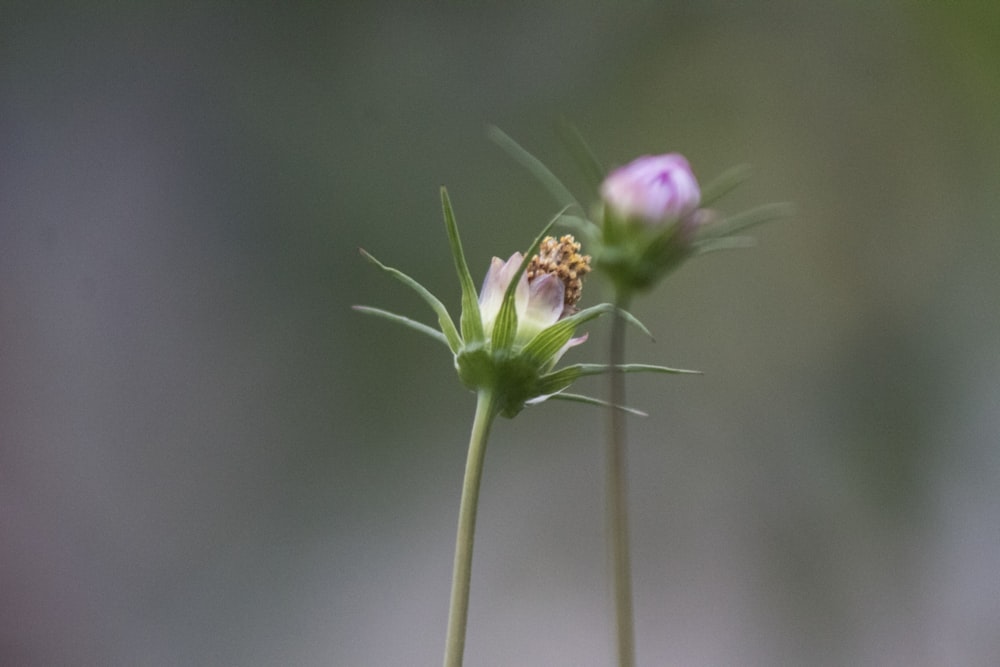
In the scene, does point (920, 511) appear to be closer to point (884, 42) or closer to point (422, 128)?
point (884, 42)

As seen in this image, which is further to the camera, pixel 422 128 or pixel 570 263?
pixel 422 128

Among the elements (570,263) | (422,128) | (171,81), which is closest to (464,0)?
(422,128)

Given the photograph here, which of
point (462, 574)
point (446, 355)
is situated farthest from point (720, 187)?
point (446, 355)

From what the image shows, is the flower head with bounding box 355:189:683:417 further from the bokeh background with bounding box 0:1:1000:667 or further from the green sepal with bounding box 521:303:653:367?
the bokeh background with bounding box 0:1:1000:667

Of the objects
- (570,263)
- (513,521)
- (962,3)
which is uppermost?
(962,3)

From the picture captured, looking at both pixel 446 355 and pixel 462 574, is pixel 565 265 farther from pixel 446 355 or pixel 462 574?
pixel 446 355
